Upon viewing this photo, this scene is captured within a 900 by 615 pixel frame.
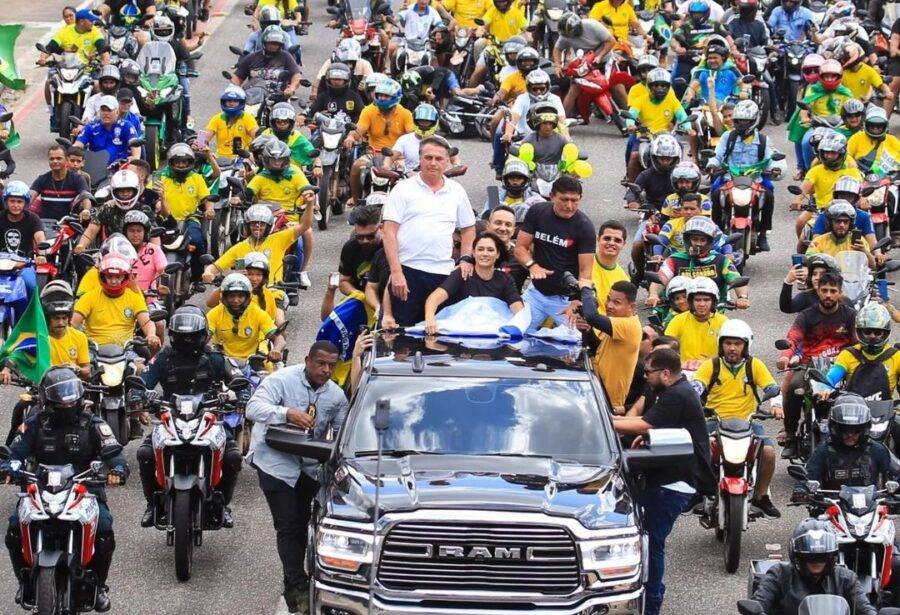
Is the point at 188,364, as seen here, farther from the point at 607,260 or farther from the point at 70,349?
the point at 607,260

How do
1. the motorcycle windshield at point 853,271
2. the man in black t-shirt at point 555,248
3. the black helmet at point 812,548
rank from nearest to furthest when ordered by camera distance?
the black helmet at point 812,548 < the man in black t-shirt at point 555,248 < the motorcycle windshield at point 853,271

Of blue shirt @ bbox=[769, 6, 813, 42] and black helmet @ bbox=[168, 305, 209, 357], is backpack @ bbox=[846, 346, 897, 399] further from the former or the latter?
blue shirt @ bbox=[769, 6, 813, 42]

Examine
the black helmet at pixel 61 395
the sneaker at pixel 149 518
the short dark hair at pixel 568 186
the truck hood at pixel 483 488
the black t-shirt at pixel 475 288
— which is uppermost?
the short dark hair at pixel 568 186

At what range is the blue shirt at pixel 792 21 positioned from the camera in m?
32.8

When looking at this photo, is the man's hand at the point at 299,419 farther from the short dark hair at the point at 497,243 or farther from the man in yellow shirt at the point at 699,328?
the man in yellow shirt at the point at 699,328

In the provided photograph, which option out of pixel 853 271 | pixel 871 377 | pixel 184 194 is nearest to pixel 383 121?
pixel 184 194

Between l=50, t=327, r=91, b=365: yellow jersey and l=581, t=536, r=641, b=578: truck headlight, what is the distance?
7103mm

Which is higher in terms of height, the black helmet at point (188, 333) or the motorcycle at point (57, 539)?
the black helmet at point (188, 333)

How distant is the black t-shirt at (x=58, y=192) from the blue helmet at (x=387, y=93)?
407 cm

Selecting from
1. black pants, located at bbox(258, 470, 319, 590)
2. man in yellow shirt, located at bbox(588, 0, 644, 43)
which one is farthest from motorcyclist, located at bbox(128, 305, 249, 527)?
man in yellow shirt, located at bbox(588, 0, 644, 43)

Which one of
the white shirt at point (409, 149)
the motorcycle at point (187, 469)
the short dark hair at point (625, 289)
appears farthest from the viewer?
the white shirt at point (409, 149)

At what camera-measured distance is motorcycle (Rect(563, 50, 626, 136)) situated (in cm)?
3108

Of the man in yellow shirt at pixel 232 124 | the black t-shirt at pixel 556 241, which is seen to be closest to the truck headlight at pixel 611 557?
the black t-shirt at pixel 556 241

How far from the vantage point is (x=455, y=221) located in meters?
17.5
